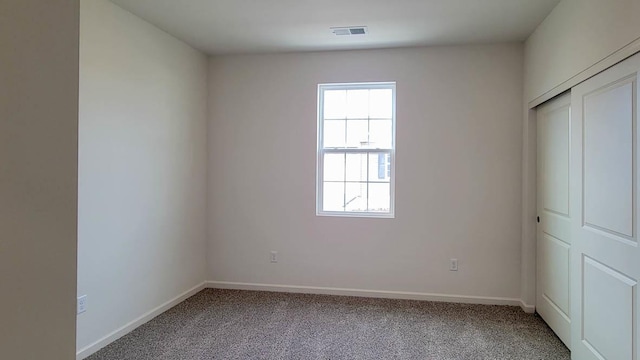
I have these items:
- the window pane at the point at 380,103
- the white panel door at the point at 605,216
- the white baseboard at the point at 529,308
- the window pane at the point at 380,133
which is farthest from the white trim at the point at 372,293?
the window pane at the point at 380,103

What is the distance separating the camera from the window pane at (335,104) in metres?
4.10

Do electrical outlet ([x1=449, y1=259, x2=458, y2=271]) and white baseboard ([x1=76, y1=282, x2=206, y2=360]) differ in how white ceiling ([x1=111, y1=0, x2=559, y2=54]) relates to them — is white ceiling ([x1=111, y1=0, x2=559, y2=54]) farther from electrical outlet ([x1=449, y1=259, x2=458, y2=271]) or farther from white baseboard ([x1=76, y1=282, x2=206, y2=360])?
white baseboard ([x1=76, y1=282, x2=206, y2=360])

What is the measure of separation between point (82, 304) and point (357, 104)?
3.02 m

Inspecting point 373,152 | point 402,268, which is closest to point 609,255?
point 402,268

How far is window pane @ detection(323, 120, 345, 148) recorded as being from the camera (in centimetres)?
411

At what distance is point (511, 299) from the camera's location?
3.68 m

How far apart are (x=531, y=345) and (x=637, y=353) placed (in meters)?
1.07

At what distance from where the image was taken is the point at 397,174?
3875mm

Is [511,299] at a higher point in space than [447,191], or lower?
lower

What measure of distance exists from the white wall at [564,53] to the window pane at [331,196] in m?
1.82

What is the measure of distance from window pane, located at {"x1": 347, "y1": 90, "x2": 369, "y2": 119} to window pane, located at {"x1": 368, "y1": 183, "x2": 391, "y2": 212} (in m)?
0.76

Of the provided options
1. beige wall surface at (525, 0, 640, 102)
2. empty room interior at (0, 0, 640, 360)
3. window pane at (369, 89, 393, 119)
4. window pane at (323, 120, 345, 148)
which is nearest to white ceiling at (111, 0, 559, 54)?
empty room interior at (0, 0, 640, 360)

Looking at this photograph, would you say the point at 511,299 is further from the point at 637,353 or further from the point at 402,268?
the point at 637,353

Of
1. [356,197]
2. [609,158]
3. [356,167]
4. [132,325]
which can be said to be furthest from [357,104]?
[132,325]
